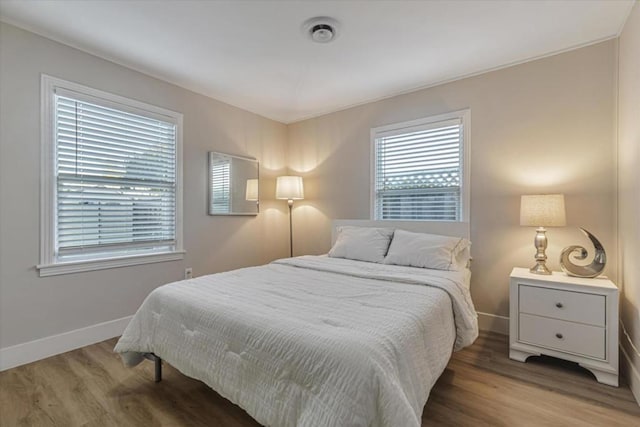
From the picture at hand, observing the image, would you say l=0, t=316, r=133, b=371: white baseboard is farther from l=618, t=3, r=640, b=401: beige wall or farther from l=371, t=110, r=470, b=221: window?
l=618, t=3, r=640, b=401: beige wall

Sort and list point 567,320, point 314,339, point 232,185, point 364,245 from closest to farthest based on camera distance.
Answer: point 314,339
point 567,320
point 364,245
point 232,185

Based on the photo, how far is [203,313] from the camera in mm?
1610

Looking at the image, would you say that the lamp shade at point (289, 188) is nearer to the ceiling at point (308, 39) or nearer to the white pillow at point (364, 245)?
the white pillow at point (364, 245)

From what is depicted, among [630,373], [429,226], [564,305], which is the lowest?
[630,373]

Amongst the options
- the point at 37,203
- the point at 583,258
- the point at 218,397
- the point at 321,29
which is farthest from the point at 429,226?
the point at 37,203

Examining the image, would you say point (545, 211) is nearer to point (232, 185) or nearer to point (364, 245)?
point (364, 245)

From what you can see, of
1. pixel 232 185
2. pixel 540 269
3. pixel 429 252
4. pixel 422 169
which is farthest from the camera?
pixel 232 185

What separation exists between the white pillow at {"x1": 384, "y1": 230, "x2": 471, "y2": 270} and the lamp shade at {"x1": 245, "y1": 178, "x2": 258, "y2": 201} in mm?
1952

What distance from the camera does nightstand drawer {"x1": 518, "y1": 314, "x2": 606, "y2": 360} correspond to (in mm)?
1995

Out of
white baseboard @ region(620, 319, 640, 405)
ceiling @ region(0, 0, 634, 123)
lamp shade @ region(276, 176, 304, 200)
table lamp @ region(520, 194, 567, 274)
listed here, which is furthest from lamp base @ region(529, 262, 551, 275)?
lamp shade @ region(276, 176, 304, 200)

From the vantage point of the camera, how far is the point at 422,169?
3.26 metres

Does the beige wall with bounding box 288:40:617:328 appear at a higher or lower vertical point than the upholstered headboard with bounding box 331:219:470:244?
higher

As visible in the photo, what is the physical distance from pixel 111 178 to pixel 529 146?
12.1 ft

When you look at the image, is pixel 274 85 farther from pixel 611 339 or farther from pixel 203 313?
pixel 611 339
